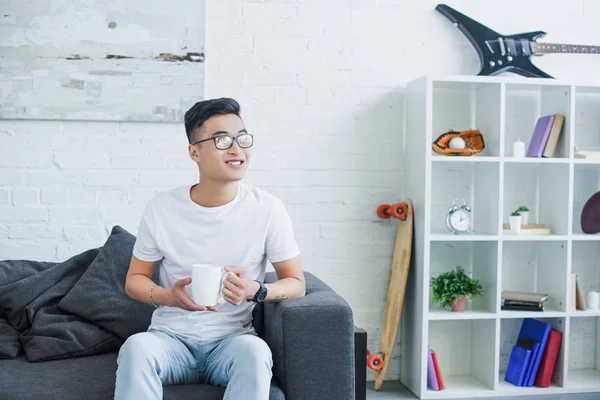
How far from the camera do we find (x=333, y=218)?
336 cm

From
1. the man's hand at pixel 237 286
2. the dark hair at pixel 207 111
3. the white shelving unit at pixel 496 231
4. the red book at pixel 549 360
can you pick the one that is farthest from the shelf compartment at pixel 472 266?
the dark hair at pixel 207 111

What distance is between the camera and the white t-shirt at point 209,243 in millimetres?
2168

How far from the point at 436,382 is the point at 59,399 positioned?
1.83m


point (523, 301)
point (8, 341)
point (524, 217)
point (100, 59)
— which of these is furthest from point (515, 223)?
point (8, 341)

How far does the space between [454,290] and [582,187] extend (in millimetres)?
964

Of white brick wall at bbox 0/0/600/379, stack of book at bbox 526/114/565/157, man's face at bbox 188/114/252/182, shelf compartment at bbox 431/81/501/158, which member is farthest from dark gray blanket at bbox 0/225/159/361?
stack of book at bbox 526/114/565/157

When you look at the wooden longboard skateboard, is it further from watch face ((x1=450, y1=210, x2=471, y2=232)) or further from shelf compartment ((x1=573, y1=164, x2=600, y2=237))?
shelf compartment ((x1=573, y1=164, x2=600, y2=237))

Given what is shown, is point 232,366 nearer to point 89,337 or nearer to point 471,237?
point 89,337

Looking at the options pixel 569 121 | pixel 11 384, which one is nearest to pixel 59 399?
pixel 11 384

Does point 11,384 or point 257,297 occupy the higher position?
point 257,297

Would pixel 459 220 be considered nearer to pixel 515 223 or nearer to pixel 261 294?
pixel 515 223

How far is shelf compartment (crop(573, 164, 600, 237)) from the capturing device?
357 cm

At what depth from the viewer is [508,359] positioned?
11.6ft

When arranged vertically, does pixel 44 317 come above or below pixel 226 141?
below
